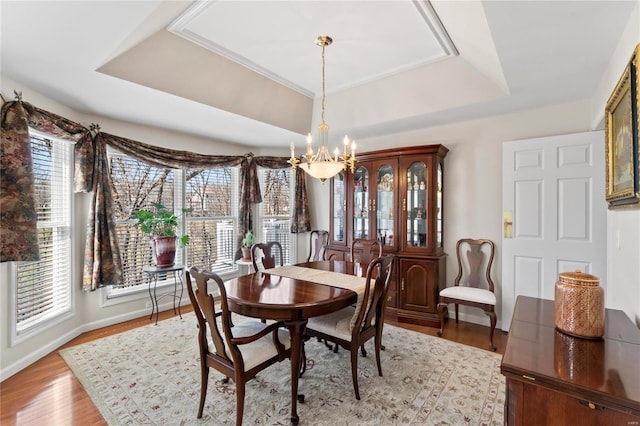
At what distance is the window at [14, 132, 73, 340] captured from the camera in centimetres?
267

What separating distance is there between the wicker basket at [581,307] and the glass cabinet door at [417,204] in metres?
2.33

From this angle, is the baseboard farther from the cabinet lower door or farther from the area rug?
the area rug

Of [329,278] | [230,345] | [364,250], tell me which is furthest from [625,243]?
[364,250]

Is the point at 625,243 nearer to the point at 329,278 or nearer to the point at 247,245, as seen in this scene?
the point at 329,278

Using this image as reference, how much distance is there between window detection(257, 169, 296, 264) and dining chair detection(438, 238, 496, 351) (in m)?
2.63

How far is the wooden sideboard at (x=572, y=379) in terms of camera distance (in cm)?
88

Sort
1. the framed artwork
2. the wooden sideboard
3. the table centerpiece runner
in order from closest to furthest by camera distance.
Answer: the wooden sideboard
the framed artwork
the table centerpiece runner

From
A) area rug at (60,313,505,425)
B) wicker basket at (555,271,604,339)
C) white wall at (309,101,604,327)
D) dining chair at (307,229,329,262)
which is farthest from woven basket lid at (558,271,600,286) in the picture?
dining chair at (307,229,329,262)

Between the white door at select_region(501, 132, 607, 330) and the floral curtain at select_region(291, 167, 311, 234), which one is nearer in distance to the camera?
the white door at select_region(501, 132, 607, 330)

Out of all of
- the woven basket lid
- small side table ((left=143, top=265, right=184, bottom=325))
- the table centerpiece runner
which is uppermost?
the woven basket lid

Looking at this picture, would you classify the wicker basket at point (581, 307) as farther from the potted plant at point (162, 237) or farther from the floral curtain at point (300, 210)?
the floral curtain at point (300, 210)

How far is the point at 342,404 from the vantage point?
204 centimetres

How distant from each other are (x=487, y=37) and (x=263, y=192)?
3770mm

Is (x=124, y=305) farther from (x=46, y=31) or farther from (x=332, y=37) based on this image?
(x=332, y=37)
